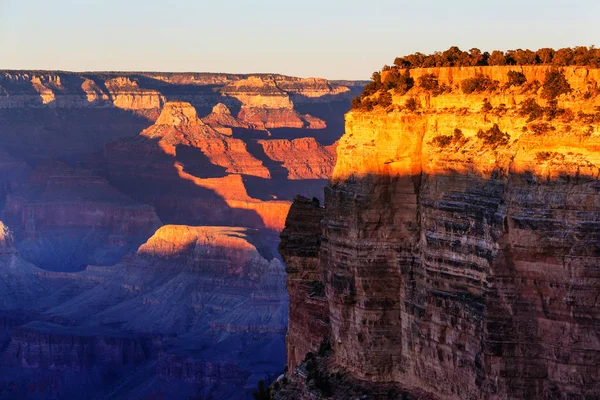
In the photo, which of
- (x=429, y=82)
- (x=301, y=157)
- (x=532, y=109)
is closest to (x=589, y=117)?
(x=532, y=109)

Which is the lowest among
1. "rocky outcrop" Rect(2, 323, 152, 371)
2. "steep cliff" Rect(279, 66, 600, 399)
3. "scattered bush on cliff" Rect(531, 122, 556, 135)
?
"rocky outcrop" Rect(2, 323, 152, 371)

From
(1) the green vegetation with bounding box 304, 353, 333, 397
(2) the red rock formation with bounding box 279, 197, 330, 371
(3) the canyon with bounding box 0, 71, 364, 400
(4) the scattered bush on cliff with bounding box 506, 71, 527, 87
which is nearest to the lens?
(4) the scattered bush on cliff with bounding box 506, 71, 527, 87

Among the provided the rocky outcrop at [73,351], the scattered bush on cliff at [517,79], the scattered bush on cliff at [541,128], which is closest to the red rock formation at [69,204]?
the rocky outcrop at [73,351]

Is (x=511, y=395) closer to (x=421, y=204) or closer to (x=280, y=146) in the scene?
(x=421, y=204)

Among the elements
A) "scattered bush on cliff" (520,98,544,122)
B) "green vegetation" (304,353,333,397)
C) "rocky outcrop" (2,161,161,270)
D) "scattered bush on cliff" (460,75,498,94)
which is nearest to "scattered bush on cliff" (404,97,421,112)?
"scattered bush on cliff" (460,75,498,94)

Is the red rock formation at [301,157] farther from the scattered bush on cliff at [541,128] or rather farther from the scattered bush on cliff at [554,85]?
the scattered bush on cliff at [541,128]

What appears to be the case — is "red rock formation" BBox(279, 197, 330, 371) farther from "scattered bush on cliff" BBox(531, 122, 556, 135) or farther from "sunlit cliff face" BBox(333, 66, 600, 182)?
"scattered bush on cliff" BBox(531, 122, 556, 135)
